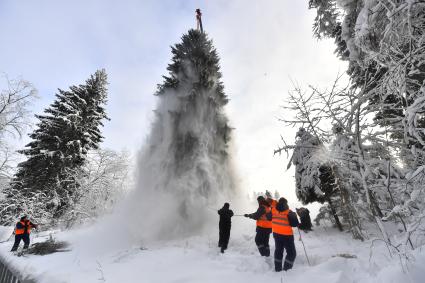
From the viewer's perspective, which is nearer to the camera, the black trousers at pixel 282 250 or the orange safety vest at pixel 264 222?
the black trousers at pixel 282 250

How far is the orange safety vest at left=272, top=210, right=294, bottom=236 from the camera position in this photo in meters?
5.56

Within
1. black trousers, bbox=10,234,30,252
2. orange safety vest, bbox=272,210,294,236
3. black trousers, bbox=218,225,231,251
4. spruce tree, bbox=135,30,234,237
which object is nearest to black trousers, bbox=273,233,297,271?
orange safety vest, bbox=272,210,294,236

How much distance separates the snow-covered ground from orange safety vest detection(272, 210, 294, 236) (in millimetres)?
751

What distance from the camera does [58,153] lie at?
56.5ft

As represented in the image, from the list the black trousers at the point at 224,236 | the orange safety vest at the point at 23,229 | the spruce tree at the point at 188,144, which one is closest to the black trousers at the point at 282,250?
the black trousers at the point at 224,236

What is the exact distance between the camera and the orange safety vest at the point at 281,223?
5564 mm

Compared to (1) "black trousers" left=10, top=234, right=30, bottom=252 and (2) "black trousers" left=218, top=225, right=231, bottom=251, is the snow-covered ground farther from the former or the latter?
(1) "black trousers" left=10, top=234, right=30, bottom=252

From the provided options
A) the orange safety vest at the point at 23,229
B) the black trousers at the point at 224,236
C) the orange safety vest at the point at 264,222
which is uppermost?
the orange safety vest at the point at 264,222

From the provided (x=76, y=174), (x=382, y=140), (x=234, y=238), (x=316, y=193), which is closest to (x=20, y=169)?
(x=76, y=174)

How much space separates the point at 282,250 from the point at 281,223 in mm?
571

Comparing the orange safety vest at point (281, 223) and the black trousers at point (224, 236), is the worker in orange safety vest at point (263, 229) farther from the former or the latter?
the black trousers at point (224, 236)

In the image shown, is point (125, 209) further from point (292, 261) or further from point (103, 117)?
point (103, 117)

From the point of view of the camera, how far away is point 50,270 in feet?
20.0

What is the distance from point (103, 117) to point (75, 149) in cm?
391
